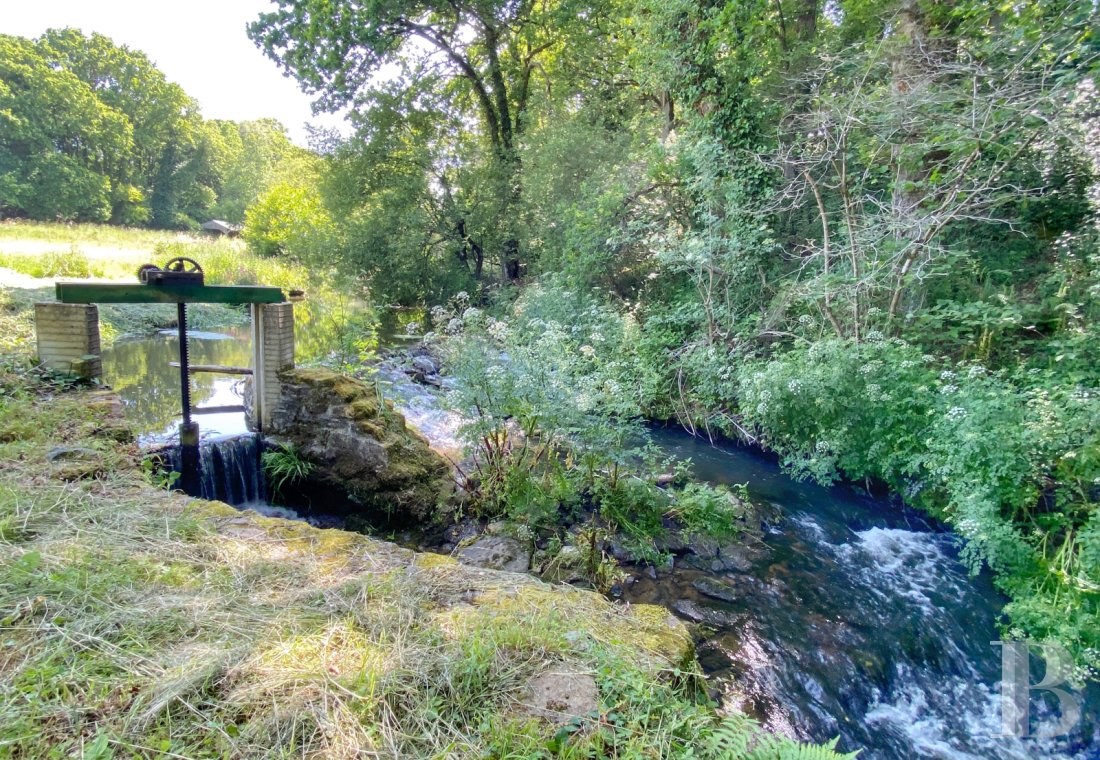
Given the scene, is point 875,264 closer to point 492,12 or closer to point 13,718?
point 13,718

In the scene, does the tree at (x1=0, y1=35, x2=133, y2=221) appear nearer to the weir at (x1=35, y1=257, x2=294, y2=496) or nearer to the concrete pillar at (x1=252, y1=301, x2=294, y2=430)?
the weir at (x1=35, y1=257, x2=294, y2=496)

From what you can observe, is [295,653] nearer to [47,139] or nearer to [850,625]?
[850,625]

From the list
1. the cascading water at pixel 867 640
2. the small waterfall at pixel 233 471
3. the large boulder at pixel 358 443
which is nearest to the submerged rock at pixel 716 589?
the cascading water at pixel 867 640

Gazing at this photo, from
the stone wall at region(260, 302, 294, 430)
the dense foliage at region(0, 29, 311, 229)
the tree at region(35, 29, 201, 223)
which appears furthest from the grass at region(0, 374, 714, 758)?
the tree at region(35, 29, 201, 223)

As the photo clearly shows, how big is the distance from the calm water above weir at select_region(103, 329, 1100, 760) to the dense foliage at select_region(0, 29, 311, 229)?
99.3 feet

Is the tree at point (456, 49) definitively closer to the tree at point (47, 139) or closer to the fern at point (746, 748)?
the fern at point (746, 748)

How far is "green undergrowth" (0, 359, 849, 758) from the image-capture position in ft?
5.02

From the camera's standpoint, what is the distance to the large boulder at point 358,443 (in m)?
5.37

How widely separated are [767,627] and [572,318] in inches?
253

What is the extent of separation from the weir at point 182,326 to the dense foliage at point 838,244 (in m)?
2.43

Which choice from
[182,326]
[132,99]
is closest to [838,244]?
[182,326]

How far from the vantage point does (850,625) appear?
4.15 metres

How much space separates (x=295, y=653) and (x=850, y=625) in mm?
4056

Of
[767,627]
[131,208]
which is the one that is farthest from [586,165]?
[131,208]
